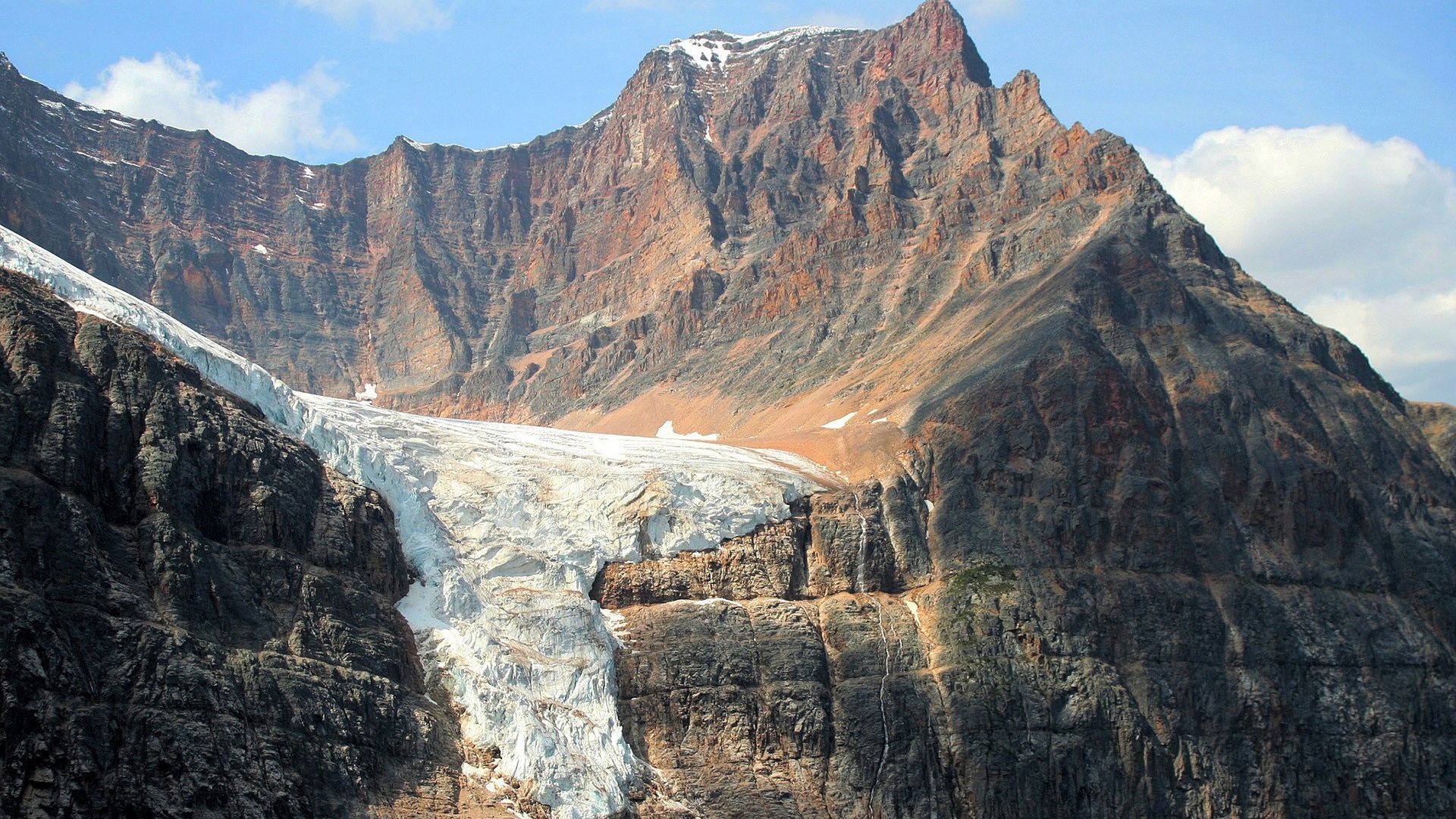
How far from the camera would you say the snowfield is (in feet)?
153

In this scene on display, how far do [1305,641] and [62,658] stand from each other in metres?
55.0

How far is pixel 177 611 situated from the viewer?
38406 millimetres

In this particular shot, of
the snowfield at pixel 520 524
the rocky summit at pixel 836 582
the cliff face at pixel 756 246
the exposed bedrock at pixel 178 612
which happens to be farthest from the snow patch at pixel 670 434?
the exposed bedrock at pixel 178 612

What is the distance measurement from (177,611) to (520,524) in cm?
1992

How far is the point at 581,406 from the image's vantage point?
16012 centimetres

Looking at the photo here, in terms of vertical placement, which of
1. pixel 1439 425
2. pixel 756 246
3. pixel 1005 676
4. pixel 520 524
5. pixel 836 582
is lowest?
pixel 1005 676

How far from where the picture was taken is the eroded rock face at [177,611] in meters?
33.6

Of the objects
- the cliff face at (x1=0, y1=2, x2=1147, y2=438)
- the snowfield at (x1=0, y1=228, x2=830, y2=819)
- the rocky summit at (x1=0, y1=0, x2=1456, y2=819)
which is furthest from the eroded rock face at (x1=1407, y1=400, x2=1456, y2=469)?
the snowfield at (x1=0, y1=228, x2=830, y2=819)

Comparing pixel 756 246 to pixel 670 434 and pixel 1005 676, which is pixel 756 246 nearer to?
pixel 670 434

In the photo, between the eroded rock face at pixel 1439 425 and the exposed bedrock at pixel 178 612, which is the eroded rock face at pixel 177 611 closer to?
the exposed bedrock at pixel 178 612

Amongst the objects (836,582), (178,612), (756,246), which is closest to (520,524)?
(836,582)

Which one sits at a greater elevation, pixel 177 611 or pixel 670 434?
pixel 670 434

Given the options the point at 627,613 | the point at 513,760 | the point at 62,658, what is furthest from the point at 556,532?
the point at 62,658

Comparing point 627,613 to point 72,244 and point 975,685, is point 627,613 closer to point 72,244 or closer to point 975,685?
point 975,685
